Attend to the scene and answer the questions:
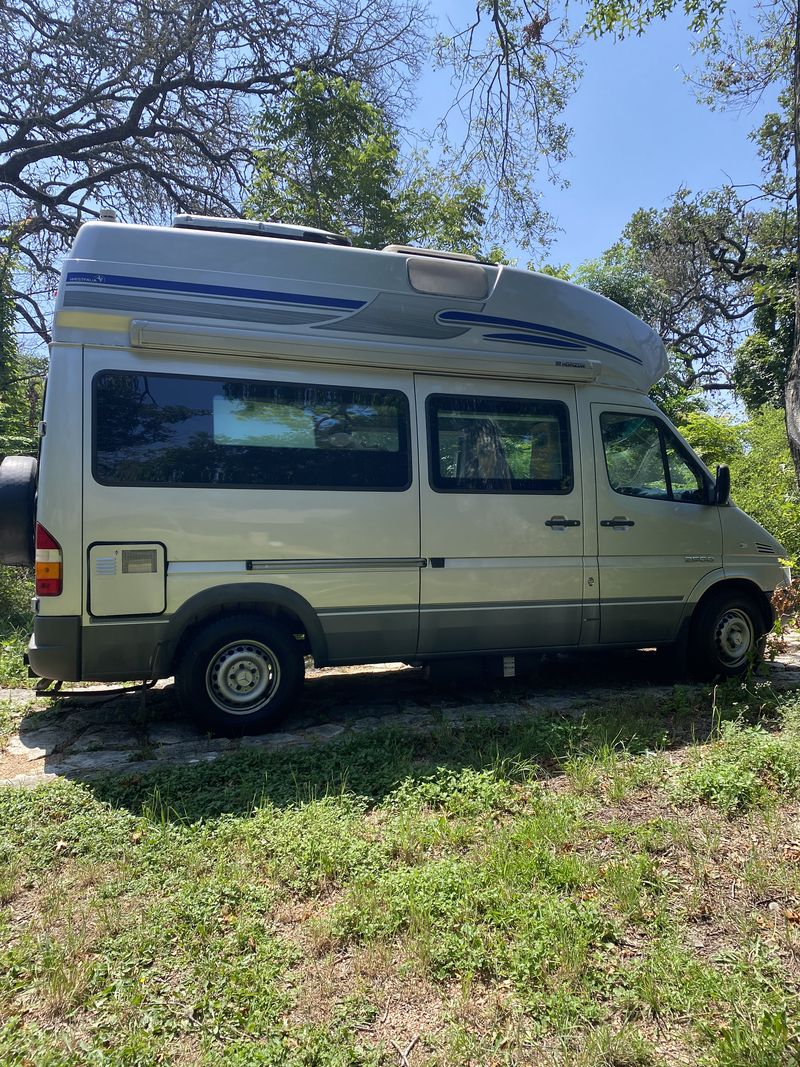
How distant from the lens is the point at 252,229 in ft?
16.5

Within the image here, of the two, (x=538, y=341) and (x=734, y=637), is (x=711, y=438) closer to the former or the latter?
(x=734, y=637)

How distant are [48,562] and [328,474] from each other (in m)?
1.83

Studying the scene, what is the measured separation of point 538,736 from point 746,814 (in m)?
1.31

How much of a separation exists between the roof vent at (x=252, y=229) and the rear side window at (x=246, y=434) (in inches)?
45.5

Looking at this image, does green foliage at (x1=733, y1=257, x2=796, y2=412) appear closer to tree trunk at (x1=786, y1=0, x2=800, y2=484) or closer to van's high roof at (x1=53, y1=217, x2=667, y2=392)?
tree trunk at (x1=786, y1=0, x2=800, y2=484)

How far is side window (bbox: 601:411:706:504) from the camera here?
573 cm

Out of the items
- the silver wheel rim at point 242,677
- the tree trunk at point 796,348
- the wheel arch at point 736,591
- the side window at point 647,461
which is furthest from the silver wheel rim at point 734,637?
the silver wheel rim at point 242,677

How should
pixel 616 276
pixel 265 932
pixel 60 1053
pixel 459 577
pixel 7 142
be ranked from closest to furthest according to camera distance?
pixel 60 1053, pixel 265 932, pixel 459 577, pixel 7 142, pixel 616 276

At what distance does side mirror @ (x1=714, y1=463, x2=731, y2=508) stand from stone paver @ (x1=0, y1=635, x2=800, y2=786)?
1543mm

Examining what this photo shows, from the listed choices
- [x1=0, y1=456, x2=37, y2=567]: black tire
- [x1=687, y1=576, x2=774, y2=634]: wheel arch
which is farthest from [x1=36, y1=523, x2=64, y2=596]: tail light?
[x1=687, y1=576, x2=774, y2=634]: wheel arch

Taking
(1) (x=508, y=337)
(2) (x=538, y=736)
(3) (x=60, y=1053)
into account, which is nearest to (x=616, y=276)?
(1) (x=508, y=337)

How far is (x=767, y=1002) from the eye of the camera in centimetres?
226

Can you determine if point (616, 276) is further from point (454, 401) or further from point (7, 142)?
point (454, 401)

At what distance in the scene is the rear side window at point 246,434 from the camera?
4461mm
